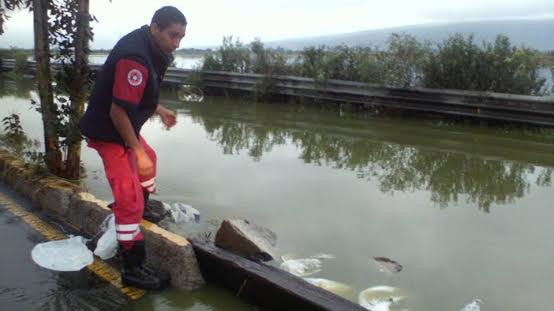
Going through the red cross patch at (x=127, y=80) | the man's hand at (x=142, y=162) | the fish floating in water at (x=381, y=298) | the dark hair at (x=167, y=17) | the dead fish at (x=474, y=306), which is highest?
the dark hair at (x=167, y=17)

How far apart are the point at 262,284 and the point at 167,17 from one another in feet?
6.09

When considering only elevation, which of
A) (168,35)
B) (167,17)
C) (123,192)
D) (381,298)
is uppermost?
(167,17)

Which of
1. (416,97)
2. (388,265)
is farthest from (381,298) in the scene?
(416,97)

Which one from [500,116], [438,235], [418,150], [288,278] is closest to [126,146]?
[288,278]

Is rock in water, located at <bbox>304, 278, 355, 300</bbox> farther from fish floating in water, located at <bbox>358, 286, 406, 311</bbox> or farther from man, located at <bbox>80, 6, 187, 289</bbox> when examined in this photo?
man, located at <bbox>80, 6, 187, 289</bbox>

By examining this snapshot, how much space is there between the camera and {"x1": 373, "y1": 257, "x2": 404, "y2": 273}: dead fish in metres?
3.99

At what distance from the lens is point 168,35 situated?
3328mm

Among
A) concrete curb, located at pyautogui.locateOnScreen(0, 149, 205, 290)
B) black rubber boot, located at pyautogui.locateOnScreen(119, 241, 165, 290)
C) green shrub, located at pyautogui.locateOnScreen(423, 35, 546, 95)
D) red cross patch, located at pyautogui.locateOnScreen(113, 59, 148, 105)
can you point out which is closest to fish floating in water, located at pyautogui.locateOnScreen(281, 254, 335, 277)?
concrete curb, located at pyautogui.locateOnScreen(0, 149, 205, 290)

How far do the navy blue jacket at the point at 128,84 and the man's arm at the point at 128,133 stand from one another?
50mm

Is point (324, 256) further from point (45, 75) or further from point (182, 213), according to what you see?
point (45, 75)

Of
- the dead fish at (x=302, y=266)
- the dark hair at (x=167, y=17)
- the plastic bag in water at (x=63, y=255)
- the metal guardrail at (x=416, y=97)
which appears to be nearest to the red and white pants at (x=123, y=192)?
the plastic bag in water at (x=63, y=255)

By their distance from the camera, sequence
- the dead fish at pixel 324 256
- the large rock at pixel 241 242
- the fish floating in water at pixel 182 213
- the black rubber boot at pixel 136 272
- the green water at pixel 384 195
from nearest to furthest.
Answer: the black rubber boot at pixel 136 272, the green water at pixel 384 195, the large rock at pixel 241 242, the dead fish at pixel 324 256, the fish floating in water at pixel 182 213

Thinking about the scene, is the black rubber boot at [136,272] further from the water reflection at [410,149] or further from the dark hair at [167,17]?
the water reflection at [410,149]

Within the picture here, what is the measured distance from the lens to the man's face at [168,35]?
10.9ft
